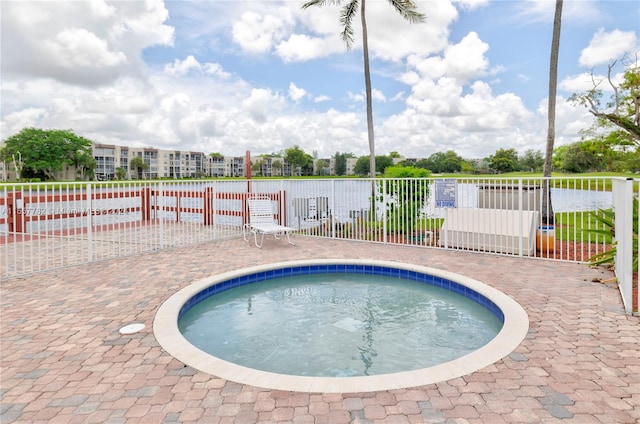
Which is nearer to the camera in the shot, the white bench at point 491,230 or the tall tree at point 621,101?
the white bench at point 491,230

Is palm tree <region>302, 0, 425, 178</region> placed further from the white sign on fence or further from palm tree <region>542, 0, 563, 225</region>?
the white sign on fence

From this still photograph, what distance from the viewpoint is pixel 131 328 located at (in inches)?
132

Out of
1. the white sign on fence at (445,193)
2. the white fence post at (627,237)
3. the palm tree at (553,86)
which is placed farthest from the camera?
the palm tree at (553,86)

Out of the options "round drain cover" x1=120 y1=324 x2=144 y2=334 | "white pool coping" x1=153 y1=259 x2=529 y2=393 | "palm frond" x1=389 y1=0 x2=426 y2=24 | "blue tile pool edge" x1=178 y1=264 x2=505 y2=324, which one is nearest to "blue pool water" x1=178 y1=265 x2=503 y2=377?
"blue tile pool edge" x1=178 y1=264 x2=505 y2=324

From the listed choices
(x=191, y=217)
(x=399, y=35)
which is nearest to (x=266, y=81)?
(x=399, y=35)

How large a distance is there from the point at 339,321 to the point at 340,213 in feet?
16.6

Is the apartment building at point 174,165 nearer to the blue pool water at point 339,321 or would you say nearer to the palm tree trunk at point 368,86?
the palm tree trunk at point 368,86

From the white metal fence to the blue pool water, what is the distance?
2.30 metres

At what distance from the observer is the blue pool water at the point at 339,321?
324 cm

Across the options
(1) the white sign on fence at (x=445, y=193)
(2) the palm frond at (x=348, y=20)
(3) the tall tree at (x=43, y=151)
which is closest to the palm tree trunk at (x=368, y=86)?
(2) the palm frond at (x=348, y=20)

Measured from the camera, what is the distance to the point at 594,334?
319 centimetres

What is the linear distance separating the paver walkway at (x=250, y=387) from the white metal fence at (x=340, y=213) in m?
2.05

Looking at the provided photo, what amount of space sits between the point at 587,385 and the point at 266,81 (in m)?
15.8

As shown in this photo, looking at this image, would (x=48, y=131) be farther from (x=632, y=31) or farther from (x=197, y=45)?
(x=632, y=31)
